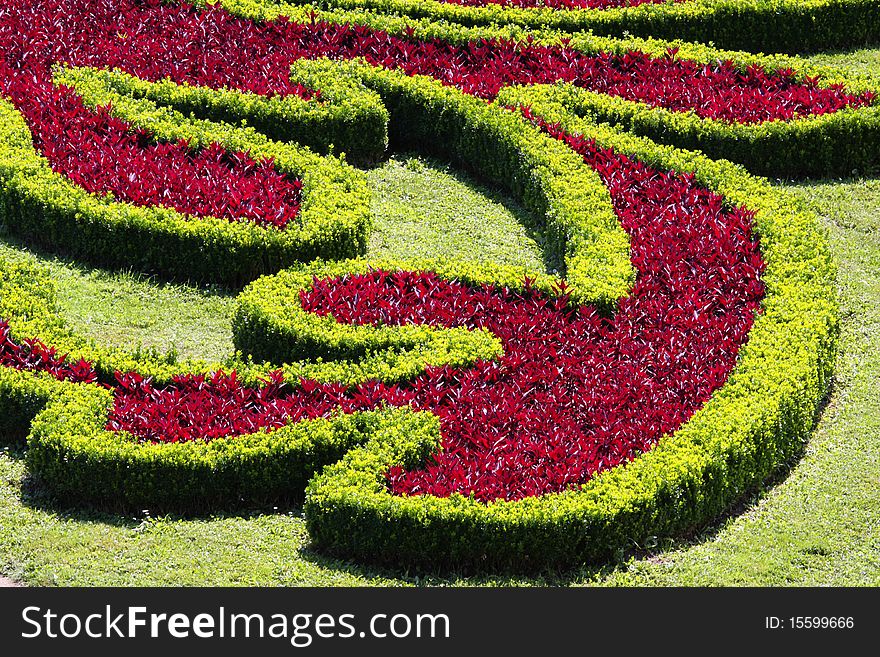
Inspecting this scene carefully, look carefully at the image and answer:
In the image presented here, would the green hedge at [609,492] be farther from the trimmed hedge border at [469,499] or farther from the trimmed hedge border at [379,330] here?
the trimmed hedge border at [379,330]

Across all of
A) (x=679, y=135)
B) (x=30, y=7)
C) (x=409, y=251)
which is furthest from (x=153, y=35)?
(x=679, y=135)

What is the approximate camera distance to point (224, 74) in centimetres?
1712

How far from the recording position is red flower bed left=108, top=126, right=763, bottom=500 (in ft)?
36.2

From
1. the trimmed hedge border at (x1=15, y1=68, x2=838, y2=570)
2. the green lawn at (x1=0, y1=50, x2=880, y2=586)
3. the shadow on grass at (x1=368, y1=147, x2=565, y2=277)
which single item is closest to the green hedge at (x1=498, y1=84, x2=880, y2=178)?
the shadow on grass at (x1=368, y1=147, x2=565, y2=277)

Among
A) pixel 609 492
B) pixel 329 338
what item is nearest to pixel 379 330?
pixel 329 338

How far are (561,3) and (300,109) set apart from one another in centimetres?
450

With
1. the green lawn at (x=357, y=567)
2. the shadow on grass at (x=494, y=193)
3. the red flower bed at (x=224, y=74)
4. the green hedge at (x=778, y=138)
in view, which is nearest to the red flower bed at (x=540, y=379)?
the green lawn at (x=357, y=567)

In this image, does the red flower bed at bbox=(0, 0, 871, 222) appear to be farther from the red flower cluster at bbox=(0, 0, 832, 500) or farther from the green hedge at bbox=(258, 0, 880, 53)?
the green hedge at bbox=(258, 0, 880, 53)

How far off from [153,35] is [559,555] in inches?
396

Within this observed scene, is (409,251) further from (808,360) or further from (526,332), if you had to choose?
(808,360)

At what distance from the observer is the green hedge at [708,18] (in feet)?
60.7

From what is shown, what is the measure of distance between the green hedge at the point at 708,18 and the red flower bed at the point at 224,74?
100cm

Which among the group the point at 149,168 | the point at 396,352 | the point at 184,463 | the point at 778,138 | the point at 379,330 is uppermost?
the point at 778,138

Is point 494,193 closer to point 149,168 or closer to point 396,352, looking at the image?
point 149,168
